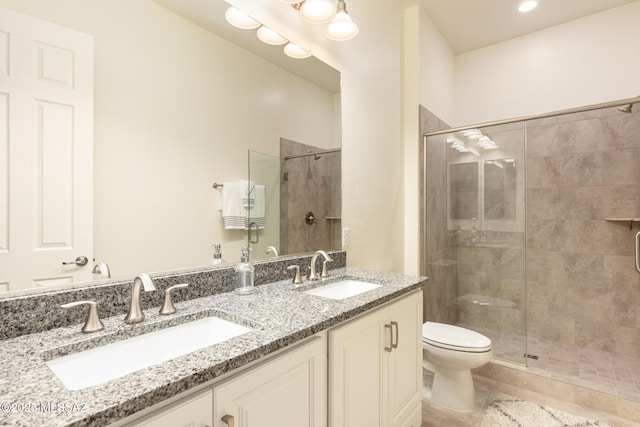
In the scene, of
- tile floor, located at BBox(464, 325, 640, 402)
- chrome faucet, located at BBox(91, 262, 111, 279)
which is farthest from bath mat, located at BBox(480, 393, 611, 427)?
chrome faucet, located at BBox(91, 262, 111, 279)

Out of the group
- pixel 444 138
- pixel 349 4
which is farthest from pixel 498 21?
pixel 349 4

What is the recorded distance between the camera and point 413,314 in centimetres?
161

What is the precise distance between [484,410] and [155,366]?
6.79 ft

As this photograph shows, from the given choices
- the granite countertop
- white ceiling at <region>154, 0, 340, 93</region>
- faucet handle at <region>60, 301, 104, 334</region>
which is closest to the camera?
the granite countertop

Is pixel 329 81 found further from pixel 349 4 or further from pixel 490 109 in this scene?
pixel 490 109

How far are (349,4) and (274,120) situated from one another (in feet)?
3.18

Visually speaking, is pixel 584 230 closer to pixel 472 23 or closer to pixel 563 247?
pixel 563 247

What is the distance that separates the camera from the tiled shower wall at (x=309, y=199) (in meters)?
1.72

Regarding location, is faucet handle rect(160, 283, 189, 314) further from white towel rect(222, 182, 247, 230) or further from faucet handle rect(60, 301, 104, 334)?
white towel rect(222, 182, 247, 230)

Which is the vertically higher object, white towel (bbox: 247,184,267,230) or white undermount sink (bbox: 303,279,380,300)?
white towel (bbox: 247,184,267,230)

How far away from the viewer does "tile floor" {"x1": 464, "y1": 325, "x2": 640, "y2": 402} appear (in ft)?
6.68

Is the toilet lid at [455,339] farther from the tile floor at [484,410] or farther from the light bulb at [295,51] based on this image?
the light bulb at [295,51]

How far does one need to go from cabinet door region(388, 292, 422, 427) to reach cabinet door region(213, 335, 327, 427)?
503 mm

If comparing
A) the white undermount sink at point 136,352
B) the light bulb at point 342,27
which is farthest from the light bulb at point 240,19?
the white undermount sink at point 136,352
